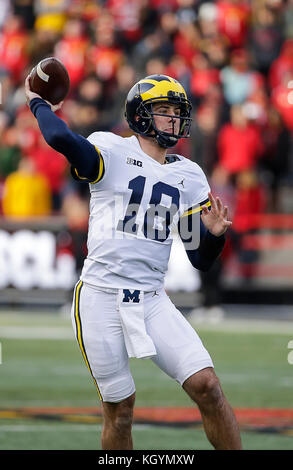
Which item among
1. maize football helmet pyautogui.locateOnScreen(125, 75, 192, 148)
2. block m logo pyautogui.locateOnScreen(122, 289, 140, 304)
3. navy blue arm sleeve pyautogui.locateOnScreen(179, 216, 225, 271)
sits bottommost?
block m logo pyautogui.locateOnScreen(122, 289, 140, 304)

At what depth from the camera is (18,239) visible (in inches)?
543

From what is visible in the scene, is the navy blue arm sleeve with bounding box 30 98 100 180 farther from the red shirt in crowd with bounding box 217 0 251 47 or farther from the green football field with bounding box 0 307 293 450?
the red shirt in crowd with bounding box 217 0 251 47

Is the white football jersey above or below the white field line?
above

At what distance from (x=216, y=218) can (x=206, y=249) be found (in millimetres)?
173

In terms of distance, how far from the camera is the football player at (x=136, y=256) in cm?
472

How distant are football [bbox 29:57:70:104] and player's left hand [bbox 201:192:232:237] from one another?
0.90m

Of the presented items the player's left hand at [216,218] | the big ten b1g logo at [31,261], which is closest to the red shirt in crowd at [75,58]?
the big ten b1g logo at [31,261]

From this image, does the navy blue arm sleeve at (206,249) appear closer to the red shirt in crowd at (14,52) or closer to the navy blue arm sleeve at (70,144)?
the navy blue arm sleeve at (70,144)

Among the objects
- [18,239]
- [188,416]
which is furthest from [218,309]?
[188,416]

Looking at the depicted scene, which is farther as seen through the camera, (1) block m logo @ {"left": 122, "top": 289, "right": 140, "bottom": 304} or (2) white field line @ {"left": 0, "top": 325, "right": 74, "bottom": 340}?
(2) white field line @ {"left": 0, "top": 325, "right": 74, "bottom": 340}

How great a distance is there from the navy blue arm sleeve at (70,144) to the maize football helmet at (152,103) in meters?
0.41

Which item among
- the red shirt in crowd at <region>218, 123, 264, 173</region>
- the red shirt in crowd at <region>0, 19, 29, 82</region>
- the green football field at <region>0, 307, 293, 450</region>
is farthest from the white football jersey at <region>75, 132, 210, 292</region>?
the red shirt in crowd at <region>0, 19, 29, 82</region>

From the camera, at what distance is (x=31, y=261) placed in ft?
45.2

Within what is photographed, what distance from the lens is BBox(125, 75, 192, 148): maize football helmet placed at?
5098 mm
